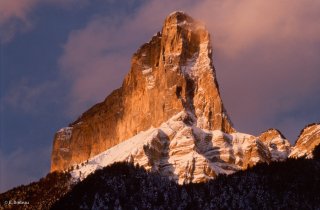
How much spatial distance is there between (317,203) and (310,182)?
9203 mm

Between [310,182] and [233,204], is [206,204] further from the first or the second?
[310,182]

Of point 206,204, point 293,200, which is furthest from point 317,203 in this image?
point 206,204

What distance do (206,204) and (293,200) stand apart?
1677 centimetres

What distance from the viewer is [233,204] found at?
197500 millimetres

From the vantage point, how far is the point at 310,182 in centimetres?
19962

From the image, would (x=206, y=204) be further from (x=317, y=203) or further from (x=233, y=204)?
(x=317, y=203)

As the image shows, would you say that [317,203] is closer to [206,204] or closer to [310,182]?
[310,182]

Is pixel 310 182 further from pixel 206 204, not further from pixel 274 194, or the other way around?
pixel 206 204

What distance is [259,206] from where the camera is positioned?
195875 mm

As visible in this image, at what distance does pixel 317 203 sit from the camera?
627 ft

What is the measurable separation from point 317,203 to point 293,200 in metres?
5.51

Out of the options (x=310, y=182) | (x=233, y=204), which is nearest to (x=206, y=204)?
(x=233, y=204)

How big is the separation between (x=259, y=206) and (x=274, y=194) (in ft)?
15.4

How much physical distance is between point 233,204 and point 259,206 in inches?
199
